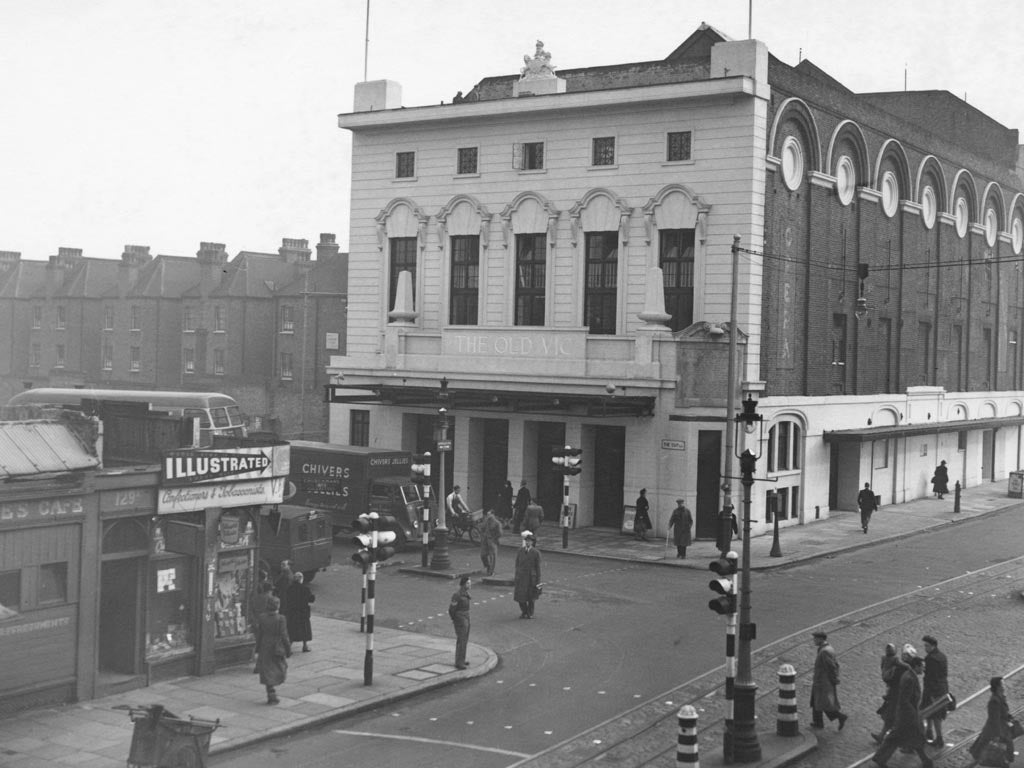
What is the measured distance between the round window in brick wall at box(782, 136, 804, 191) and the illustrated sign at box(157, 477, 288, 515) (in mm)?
24056

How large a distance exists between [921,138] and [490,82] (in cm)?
1792

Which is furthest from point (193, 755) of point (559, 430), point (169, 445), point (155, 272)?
point (155, 272)

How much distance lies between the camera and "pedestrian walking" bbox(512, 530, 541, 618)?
25.7 metres

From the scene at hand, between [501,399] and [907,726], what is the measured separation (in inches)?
1012

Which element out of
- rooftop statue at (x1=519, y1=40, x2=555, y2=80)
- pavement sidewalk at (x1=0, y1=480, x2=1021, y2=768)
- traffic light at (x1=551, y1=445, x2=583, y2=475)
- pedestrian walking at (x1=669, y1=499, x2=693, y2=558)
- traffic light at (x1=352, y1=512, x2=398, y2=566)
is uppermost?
rooftop statue at (x1=519, y1=40, x2=555, y2=80)

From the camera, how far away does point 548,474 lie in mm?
42438

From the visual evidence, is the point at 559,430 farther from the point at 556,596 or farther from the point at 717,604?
the point at 717,604

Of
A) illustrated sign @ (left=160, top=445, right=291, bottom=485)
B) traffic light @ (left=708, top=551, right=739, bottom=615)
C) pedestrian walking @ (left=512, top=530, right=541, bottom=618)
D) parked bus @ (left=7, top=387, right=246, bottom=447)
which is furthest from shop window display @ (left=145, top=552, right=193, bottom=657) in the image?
parked bus @ (left=7, top=387, right=246, bottom=447)

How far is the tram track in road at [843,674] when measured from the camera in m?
16.9

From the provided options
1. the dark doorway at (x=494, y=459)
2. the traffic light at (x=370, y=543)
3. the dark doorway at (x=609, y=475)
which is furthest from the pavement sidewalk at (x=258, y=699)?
the dark doorway at (x=494, y=459)

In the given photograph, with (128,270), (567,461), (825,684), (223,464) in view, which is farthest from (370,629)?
(128,270)

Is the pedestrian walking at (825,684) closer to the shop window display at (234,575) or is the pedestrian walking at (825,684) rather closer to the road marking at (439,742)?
the road marking at (439,742)

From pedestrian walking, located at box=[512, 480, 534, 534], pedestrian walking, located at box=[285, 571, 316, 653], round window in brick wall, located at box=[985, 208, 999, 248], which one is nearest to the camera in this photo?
pedestrian walking, located at box=[285, 571, 316, 653]

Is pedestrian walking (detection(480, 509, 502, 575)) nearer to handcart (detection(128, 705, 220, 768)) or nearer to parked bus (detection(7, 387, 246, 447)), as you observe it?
parked bus (detection(7, 387, 246, 447))
